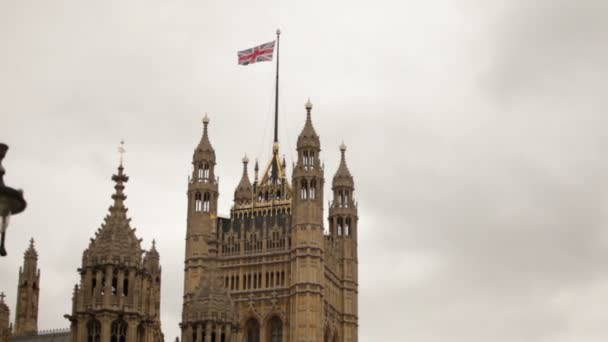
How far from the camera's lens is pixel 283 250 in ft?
327

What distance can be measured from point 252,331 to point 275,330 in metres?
1.91

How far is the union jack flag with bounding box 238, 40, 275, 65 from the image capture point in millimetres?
95750

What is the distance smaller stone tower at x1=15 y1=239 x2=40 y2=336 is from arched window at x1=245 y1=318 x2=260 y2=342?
30366mm

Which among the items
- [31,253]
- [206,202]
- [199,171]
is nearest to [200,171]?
[199,171]

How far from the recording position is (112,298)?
158 ft

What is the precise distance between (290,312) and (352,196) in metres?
14.8

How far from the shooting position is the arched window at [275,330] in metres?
Result: 97.2

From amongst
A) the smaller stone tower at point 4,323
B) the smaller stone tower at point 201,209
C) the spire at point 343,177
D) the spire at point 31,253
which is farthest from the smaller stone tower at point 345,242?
the smaller stone tower at point 4,323

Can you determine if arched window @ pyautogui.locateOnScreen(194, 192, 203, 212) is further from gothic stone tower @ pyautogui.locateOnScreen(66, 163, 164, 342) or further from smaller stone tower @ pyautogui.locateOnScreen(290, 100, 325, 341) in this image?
gothic stone tower @ pyautogui.locateOnScreen(66, 163, 164, 342)

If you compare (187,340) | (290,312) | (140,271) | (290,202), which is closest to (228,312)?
(187,340)

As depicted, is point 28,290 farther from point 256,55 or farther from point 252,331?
point 256,55

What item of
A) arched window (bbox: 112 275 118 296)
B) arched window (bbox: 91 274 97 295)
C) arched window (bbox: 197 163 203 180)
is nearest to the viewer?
arched window (bbox: 91 274 97 295)

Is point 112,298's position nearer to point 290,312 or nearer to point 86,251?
point 86,251

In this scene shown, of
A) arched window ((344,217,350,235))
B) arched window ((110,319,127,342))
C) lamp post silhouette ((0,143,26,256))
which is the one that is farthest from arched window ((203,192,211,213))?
lamp post silhouette ((0,143,26,256))
